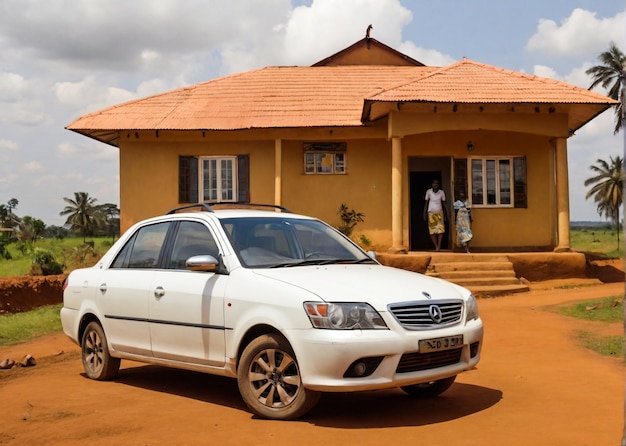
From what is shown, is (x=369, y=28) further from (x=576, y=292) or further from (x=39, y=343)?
(x=39, y=343)

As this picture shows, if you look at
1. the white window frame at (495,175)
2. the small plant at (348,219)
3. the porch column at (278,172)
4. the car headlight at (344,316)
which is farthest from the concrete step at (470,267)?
the car headlight at (344,316)

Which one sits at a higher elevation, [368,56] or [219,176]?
[368,56]

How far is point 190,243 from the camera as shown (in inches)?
249

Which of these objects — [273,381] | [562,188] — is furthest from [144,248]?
[562,188]

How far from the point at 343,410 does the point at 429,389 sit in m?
0.88

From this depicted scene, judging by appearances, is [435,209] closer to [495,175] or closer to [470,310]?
[495,175]

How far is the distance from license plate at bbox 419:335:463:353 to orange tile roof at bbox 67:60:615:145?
1069 centimetres

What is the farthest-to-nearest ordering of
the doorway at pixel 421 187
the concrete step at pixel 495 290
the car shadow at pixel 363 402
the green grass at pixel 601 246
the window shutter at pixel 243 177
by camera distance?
1. the green grass at pixel 601 246
2. the doorway at pixel 421 187
3. the window shutter at pixel 243 177
4. the concrete step at pixel 495 290
5. the car shadow at pixel 363 402

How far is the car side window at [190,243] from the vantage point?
614 centimetres

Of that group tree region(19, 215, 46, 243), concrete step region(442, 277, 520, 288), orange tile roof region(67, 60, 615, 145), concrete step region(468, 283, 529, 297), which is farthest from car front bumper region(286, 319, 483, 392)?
tree region(19, 215, 46, 243)

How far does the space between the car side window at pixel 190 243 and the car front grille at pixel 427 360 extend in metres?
1.95

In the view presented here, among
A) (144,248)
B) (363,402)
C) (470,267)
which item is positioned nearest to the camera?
(363,402)

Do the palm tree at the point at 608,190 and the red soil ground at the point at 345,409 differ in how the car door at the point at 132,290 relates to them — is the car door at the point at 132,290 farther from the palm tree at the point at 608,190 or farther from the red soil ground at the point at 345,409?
the palm tree at the point at 608,190

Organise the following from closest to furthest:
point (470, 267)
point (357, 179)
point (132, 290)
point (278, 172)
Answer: point (132, 290) → point (470, 267) → point (278, 172) → point (357, 179)
